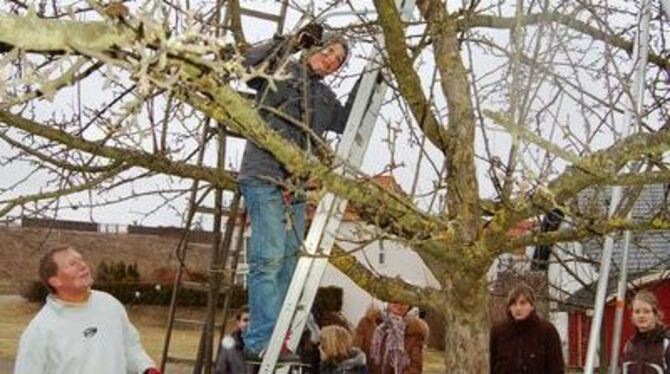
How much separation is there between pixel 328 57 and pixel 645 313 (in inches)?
84.2

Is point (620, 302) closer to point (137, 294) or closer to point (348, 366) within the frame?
point (348, 366)

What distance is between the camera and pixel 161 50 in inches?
80.3

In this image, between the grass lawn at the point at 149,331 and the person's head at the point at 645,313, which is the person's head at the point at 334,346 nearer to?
the person's head at the point at 645,313

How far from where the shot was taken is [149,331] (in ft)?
88.9

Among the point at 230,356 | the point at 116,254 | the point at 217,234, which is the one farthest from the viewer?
the point at 116,254

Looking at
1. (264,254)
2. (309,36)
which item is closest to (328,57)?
(309,36)

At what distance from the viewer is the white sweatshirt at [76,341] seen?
14.7ft

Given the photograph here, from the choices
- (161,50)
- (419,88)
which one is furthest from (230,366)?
(161,50)

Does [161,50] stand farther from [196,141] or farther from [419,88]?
[196,141]

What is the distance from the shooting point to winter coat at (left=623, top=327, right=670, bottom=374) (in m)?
5.39

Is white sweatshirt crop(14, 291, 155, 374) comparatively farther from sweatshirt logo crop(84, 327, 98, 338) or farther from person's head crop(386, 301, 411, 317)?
person's head crop(386, 301, 411, 317)

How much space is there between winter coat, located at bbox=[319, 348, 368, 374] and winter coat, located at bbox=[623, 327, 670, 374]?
63.1 inches

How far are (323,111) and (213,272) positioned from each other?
231 centimetres

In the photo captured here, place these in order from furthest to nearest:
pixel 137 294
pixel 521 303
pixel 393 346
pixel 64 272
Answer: pixel 137 294 → pixel 393 346 → pixel 521 303 → pixel 64 272
